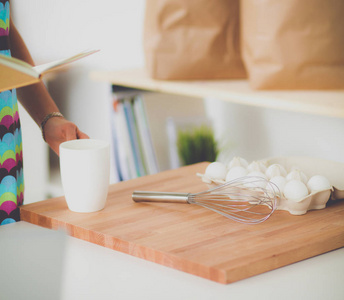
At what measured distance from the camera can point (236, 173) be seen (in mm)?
1011

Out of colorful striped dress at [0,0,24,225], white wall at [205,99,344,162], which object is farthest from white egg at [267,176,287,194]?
colorful striped dress at [0,0,24,225]

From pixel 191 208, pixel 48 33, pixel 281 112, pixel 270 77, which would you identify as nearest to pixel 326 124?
pixel 281 112

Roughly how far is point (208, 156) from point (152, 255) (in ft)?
3.31

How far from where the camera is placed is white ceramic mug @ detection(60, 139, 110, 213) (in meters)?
0.96

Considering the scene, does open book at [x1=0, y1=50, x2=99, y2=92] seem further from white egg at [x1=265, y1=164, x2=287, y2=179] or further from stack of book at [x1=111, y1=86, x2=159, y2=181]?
stack of book at [x1=111, y1=86, x2=159, y2=181]

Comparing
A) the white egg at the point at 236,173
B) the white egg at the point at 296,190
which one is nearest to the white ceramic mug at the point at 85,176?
the white egg at the point at 236,173

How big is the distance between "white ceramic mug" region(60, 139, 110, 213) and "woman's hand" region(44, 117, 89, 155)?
9cm

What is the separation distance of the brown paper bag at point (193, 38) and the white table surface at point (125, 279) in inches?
22.9

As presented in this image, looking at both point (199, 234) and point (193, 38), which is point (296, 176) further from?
point (193, 38)

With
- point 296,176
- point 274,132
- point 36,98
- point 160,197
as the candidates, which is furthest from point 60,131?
point 274,132

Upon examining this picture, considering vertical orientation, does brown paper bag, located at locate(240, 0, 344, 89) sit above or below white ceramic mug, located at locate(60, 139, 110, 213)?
above

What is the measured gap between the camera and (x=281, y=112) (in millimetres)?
1475

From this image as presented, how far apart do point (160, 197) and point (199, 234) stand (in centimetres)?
17

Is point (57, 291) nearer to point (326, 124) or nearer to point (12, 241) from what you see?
point (12, 241)
